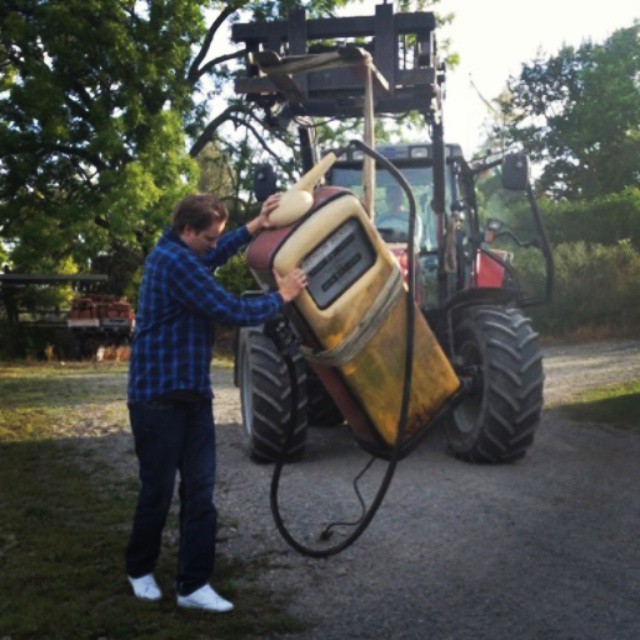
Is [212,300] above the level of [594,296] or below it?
above

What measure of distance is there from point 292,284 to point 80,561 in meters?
2.05

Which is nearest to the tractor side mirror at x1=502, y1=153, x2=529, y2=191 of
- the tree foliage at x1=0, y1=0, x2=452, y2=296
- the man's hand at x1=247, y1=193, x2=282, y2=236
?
the man's hand at x1=247, y1=193, x2=282, y2=236

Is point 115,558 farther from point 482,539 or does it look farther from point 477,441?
point 477,441

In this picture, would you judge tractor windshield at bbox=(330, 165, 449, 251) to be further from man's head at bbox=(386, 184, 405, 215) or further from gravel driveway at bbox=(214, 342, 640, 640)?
gravel driveway at bbox=(214, 342, 640, 640)

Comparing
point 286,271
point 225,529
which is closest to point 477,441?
point 225,529

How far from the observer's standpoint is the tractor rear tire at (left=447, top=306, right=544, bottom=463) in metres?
7.12

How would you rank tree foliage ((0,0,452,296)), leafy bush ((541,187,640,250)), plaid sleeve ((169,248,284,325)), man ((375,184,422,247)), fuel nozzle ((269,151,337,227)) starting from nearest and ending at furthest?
1. plaid sleeve ((169,248,284,325))
2. fuel nozzle ((269,151,337,227))
3. man ((375,184,422,247))
4. tree foliage ((0,0,452,296))
5. leafy bush ((541,187,640,250))

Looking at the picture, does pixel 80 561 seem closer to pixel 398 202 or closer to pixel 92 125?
pixel 398 202

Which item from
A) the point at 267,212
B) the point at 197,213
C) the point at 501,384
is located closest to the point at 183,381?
the point at 197,213

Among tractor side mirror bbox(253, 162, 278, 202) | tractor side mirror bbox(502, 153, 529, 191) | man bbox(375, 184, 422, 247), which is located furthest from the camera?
tractor side mirror bbox(253, 162, 278, 202)

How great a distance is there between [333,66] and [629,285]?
21182 mm

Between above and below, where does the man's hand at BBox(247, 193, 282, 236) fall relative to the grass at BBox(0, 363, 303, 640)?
above

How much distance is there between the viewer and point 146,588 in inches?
181

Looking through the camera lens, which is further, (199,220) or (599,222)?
(599,222)
